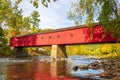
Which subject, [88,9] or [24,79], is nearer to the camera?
[24,79]

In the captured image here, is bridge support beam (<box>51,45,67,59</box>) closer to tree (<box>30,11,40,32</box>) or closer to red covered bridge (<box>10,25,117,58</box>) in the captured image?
red covered bridge (<box>10,25,117,58</box>)

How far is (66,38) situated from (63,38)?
1026 mm

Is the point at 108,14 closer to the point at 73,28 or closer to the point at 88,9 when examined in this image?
the point at 88,9

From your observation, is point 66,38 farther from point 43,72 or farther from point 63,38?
point 43,72

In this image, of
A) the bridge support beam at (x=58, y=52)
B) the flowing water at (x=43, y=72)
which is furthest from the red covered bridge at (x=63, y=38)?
the flowing water at (x=43, y=72)

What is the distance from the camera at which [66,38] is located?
45.0m

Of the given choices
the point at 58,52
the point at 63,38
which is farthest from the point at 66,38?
the point at 58,52

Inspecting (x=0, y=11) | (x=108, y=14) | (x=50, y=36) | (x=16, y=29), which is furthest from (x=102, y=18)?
(x=16, y=29)

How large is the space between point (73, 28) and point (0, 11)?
23598mm

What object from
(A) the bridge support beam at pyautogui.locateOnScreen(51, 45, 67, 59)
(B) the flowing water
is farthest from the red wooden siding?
(B) the flowing water

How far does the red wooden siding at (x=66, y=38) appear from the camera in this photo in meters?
37.2

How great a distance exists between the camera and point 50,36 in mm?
49750

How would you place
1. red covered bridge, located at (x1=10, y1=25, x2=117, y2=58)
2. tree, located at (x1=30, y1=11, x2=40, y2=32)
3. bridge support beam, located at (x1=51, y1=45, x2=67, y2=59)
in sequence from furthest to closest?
tree, located at (x1=30, y1=11, x2=40, y2=32)
bridge support beam, located at (x1=51, y1=45, x2=67, y2=59)
red covered bridge, located at (x1=10, y1=25, x2=117, y2=58)

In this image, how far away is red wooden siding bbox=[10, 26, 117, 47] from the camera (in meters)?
37.2
